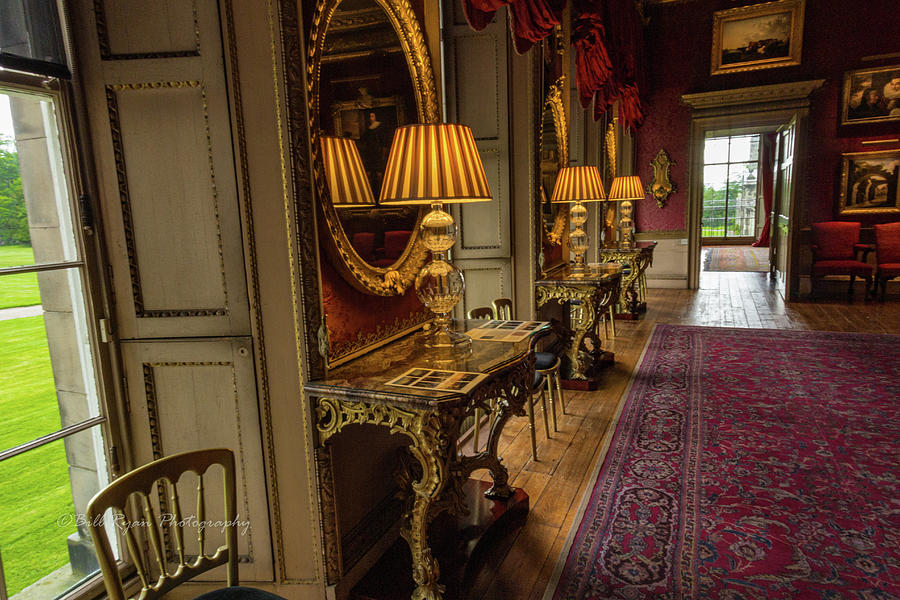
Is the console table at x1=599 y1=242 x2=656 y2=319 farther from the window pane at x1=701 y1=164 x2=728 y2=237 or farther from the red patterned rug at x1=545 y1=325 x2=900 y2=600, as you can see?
the window pane at x1=701 y1=164 x2=728 y2=237

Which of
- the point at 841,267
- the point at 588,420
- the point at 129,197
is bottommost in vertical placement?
the point at 588,420

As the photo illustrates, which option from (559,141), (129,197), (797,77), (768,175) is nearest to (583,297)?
(559,141)

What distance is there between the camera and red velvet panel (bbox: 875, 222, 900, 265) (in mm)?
7082

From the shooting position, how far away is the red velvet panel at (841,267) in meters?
7.12

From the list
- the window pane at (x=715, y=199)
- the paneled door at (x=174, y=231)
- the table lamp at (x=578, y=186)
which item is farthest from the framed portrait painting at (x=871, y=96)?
A: the paneled door at (x=174, y=231)

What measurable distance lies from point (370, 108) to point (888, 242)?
25.9 feet

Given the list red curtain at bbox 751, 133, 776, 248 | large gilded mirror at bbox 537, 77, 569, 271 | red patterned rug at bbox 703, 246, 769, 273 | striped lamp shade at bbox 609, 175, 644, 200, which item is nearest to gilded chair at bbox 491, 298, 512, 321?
large gilded mirror at bbox 537, 77, 569, 271

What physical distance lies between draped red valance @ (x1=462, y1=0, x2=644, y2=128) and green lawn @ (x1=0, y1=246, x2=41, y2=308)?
7.40 feet

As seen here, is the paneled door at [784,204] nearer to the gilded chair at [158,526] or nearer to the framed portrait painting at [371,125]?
the framed portrait painting at [371,125]

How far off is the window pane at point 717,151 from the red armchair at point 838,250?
7.74 metres

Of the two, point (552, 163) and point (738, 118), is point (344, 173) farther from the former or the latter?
point (738, 118)

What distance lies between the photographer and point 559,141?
15.8 ft

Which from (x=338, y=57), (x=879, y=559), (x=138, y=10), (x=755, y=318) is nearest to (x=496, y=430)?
(x=879, y=559)

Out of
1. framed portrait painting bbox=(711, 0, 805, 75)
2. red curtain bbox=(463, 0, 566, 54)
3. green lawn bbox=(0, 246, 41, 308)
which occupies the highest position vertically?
framed portrait painting bbox=(711, 0, 805, 75)
